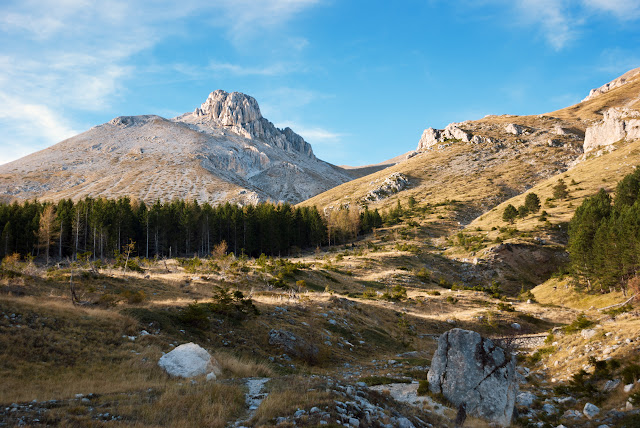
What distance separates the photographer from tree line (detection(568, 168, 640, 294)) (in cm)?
3653

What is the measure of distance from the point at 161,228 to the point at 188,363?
75.1m

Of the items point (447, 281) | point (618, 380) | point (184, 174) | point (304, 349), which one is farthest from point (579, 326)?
point (184, 174)

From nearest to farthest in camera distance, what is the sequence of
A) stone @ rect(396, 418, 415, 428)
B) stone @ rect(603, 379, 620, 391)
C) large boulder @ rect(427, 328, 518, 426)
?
stone @ rect(396, 418, 415, 428) < large boulder @ rect(427, 328, 518, 426) < stone @ rect(603, 379, 620, 391)

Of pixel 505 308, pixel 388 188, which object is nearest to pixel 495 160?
pixel 388 188

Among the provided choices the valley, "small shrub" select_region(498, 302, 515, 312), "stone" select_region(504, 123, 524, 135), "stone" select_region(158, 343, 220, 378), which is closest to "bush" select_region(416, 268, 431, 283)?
the valley

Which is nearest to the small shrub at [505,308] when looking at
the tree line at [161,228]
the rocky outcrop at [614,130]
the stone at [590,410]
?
the stone at [590,410]

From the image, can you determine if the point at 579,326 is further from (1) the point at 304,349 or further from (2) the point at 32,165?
(2) the point at 32,165

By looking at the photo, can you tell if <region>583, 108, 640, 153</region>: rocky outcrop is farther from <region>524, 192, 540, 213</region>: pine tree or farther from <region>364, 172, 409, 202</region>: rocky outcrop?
<region>364, 172, 409, 202</region>: rocky outcrop

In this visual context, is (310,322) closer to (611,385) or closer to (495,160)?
(611,385)

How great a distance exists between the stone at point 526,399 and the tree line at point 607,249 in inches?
986

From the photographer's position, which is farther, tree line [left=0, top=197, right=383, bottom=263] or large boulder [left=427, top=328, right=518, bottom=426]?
tree line [left=0, top=197, right=383, bottom=263]

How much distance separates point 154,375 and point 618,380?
2059 cm

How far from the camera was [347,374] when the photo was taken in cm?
1888

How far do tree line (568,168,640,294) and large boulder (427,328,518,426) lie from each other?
93.9 ft
